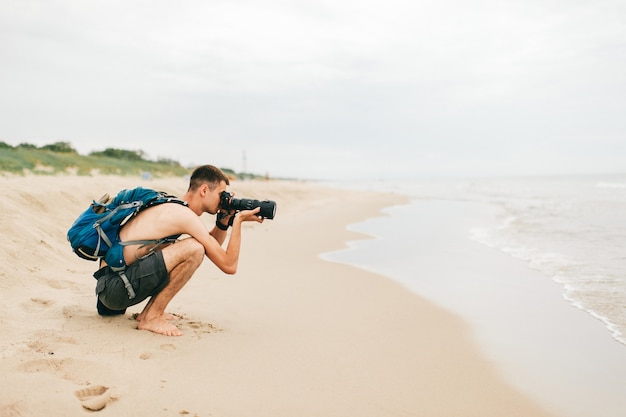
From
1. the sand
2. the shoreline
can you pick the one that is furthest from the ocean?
the sand

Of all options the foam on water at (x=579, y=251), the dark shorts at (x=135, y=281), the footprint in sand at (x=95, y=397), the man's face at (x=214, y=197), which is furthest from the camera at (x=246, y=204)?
the foam on water at (x=579, y=251)

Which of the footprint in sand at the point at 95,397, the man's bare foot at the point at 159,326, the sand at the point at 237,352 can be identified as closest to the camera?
the footprint in sand at the point at 95,397

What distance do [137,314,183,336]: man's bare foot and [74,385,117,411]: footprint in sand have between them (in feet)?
2.61

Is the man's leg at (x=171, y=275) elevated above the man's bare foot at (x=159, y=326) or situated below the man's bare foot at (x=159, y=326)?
above

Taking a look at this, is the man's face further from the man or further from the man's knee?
the man's knee

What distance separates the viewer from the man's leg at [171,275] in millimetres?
2955

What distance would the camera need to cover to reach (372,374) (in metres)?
2.65

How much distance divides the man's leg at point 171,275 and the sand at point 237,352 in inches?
3.2

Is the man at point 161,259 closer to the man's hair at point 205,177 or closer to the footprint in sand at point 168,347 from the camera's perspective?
the man's hair at point 205,177

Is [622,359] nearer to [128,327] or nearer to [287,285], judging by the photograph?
[287,285]

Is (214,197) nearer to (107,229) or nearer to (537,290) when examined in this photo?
(107,229)

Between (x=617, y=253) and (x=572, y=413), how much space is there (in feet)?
18.1

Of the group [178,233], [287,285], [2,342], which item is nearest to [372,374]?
[178,233]

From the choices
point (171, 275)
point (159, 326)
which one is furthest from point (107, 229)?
point (159, 326)
